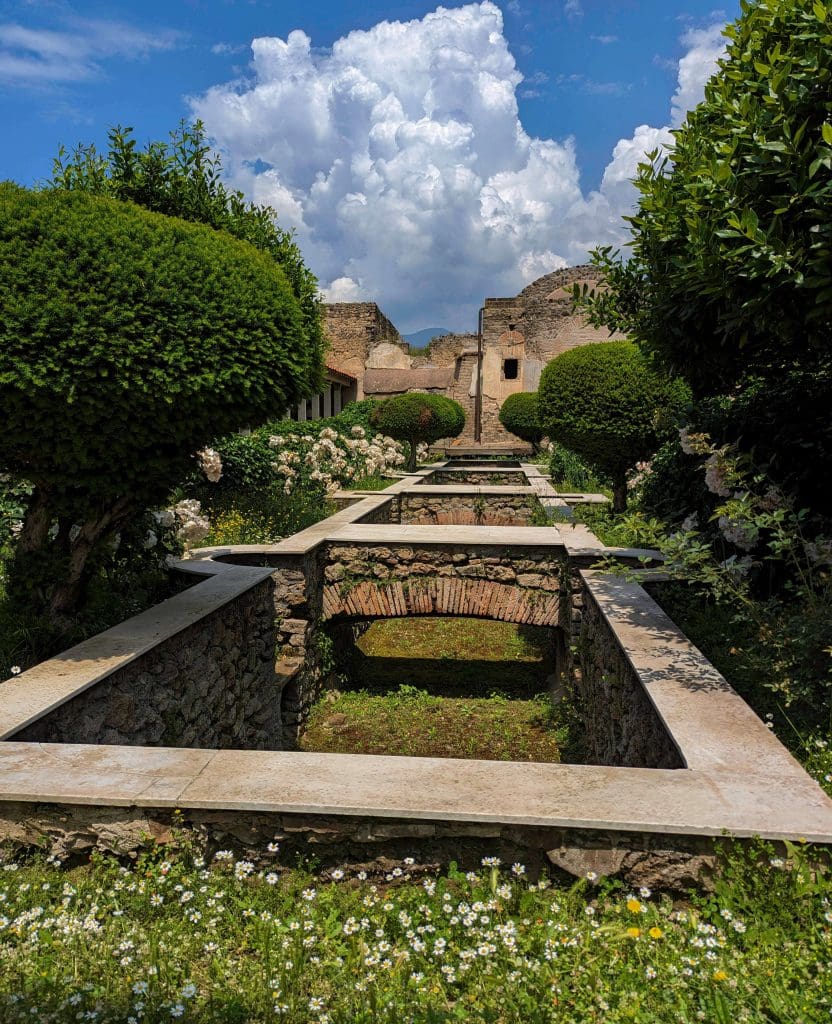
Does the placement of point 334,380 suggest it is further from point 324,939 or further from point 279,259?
point 324,939

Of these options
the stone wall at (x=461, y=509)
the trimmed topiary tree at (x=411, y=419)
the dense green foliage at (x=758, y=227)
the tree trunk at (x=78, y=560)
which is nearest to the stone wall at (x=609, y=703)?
the dense green foliage at (x=758, y=227)

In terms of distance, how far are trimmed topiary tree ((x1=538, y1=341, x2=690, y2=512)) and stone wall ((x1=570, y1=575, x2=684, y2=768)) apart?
2.89m

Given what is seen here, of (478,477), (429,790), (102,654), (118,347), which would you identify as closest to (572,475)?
(478,477)

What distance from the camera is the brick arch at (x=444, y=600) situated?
233 inches

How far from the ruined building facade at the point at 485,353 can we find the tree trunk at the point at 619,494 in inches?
662

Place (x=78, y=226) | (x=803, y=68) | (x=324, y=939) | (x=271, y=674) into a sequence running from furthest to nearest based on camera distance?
(x=271, y=674) < (x=78, y=226) < (x=803, y=68) < (x=324, y=939)

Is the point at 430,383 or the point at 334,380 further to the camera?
the point at 430,383

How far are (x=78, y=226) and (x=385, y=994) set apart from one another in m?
3.03

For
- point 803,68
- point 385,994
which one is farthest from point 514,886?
point 803,68

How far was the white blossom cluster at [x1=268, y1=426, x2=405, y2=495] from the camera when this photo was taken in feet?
30.7

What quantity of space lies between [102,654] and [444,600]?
3.26 m

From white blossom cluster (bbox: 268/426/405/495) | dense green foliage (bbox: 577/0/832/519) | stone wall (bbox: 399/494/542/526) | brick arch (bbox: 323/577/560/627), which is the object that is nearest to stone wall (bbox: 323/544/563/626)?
brick arch (bbox: 323/577/560/627)

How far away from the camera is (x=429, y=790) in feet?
6.56

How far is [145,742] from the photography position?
3311 mm
